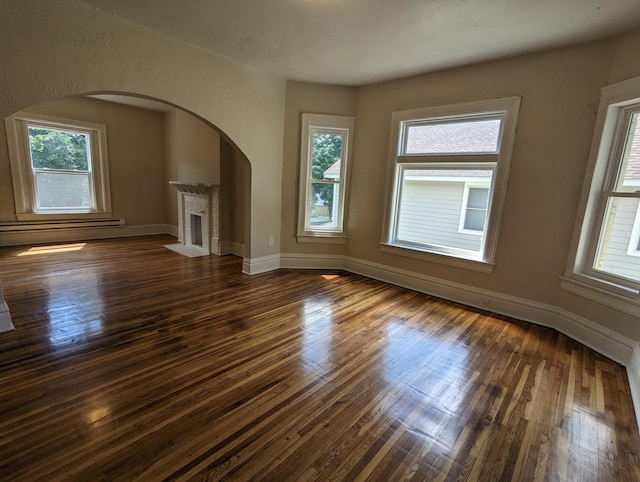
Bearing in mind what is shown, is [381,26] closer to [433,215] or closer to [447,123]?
[447,123]

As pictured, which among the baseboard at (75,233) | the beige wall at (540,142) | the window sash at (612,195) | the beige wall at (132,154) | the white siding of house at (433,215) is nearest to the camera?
the window sash at (612,195)


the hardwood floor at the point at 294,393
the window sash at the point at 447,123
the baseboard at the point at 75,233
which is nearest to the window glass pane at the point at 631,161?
the window sash at the point at 447,123

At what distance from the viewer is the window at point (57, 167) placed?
5.12m

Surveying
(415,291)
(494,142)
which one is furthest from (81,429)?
(494,142)

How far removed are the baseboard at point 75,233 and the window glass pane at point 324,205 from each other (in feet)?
14.0

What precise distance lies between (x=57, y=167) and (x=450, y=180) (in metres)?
6.72

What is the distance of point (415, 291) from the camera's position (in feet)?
12.9

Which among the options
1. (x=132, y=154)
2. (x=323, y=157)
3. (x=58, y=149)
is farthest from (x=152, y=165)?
(x=323, y=157)

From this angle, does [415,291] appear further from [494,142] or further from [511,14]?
[511,14]

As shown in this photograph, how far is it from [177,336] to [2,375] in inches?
40.7

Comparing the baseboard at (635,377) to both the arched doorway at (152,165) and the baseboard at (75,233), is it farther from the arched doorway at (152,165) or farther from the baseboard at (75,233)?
the baseboard at (75,233)

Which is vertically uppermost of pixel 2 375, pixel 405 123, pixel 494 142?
pixel 405 123

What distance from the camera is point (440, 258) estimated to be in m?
3.69

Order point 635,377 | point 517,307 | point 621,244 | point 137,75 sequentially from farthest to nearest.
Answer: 1. point 517,307
2. point 137,75
3. point 621,244
4. point 635,377
